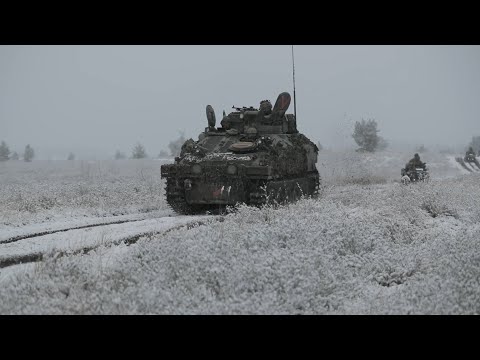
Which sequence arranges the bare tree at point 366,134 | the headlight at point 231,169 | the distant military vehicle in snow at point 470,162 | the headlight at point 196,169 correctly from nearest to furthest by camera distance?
the headlight at point 231,169 < the headlight at point 196,169 < the distant military vehicle in snow at point 470,162 < the bare tree at point 366,134

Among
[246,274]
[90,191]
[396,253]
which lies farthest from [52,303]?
[90,191]

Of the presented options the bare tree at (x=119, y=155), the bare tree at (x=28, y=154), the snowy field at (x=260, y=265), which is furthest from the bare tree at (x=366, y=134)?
the snowy field at (x=260, y=265)

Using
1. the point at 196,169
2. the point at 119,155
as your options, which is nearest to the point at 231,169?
the point at 196,169

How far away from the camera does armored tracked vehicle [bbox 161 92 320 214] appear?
15289 millimetres

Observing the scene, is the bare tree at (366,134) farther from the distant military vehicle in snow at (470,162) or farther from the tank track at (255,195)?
the tank track at (255,195)

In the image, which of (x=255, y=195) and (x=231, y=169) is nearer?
(x=255, y=195)

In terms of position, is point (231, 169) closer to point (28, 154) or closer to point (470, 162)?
point (470, 162)

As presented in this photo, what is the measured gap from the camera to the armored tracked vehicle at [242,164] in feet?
50.2

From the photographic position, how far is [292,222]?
1072cm

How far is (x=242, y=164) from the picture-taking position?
50.2 ft

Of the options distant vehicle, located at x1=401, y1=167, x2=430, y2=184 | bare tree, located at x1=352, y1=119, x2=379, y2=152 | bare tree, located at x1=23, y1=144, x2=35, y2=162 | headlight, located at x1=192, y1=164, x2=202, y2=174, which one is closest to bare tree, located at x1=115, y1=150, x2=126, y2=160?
bare tree, located at x1=23, y1=144, x2=35, y2=162

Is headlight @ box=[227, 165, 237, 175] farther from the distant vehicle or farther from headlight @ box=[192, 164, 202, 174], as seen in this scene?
the distant vehicle

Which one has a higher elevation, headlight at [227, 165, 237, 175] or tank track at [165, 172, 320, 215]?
headlight at [227, 165, 237, 175]

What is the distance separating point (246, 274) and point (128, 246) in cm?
335
